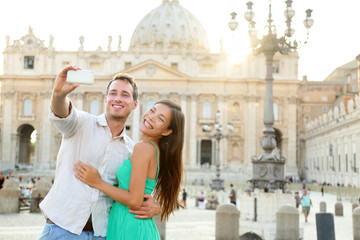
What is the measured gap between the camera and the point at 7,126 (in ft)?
208

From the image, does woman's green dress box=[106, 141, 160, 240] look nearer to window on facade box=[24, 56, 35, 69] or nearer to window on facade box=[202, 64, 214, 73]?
window on facade box=[202, 64, 214, 73]

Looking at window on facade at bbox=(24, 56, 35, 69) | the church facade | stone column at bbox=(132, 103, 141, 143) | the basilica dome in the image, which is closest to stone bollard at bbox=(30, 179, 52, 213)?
stone column at bbox=(132, 103, 141, 143)

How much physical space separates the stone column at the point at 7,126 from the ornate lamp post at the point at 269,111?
173 feet

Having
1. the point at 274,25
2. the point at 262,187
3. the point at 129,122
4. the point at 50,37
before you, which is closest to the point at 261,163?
the point at 262,187

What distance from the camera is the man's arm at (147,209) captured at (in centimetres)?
352

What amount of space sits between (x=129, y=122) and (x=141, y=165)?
5928 centimetres

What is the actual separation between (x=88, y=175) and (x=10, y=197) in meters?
14.5

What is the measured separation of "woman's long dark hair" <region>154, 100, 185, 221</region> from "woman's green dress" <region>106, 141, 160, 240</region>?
15 centimetres

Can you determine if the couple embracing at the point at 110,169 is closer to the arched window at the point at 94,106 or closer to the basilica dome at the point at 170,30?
the arched window at the point at 94,106

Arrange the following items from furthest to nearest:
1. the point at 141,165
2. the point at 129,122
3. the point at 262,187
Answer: the point at 129,122 → the point at 262,187 → the point at 141,165

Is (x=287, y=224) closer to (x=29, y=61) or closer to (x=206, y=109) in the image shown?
(x=206, y=109)

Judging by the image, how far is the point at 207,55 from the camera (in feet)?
210

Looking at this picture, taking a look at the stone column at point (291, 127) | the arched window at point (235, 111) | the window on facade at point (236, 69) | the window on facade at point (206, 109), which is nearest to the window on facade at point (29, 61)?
the window on facade at point (206, 109)

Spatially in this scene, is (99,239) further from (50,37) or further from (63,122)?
(50,37)
